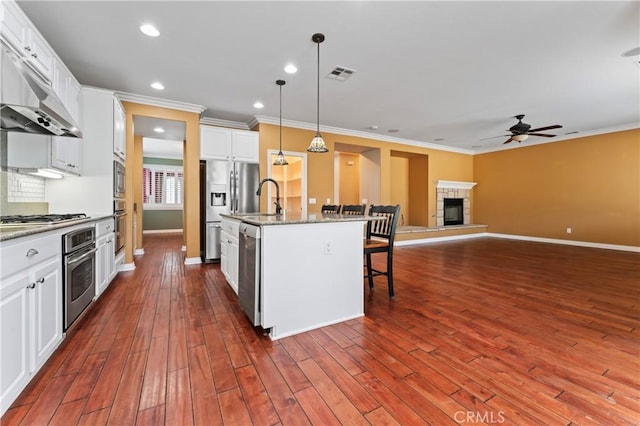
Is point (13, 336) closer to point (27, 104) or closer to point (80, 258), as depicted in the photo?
point (80, 258)

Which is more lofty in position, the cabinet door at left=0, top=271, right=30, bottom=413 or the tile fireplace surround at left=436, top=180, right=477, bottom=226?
A: the tile fireplace surround at left=436, top=180, right=477, bottom=226

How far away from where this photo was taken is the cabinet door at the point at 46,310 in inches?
64.0

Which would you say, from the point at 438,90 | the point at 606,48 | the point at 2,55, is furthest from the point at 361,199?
the point at 2,55

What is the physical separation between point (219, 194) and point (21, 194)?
8.13 feet

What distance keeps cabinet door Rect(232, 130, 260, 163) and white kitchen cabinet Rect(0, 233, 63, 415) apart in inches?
135

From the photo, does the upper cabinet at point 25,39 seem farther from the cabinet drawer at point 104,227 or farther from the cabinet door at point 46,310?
the cabinet door at point 46,310

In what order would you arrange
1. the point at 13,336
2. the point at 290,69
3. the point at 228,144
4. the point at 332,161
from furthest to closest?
the point at 332,161 → the point at 228,144 → the point at 290,69 → the point at 13,336

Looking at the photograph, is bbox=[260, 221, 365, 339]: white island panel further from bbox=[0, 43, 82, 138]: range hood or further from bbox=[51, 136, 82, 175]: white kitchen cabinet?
bbox=[51, 136, 82, 175]: white kitchen cabinet

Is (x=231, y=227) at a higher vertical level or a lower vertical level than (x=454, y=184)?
lower

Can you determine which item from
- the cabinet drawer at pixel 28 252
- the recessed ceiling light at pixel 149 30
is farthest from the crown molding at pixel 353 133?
the cabinet drawer at pixel 28 252

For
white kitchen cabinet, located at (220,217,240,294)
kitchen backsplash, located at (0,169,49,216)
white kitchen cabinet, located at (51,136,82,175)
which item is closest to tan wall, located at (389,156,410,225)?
white kitchen cabinet, located at (220,217,240,294)

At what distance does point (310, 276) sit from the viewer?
229cm

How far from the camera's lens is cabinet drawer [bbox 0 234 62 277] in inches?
53.5

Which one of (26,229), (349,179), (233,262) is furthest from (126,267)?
(349,179)
